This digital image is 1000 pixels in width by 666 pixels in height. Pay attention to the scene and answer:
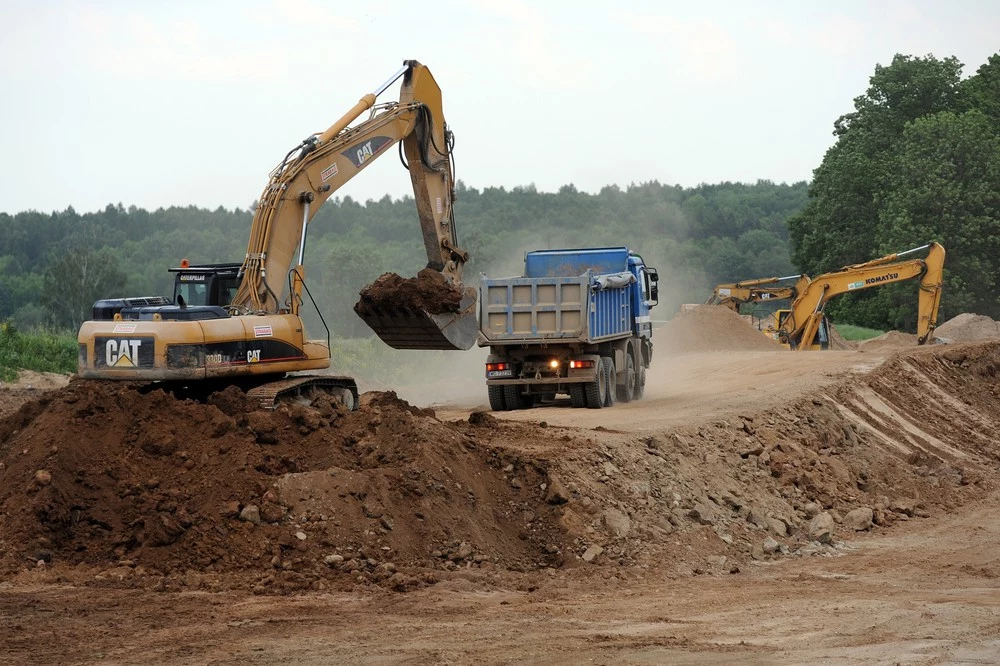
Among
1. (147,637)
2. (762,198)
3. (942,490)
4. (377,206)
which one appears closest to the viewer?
(147,637)

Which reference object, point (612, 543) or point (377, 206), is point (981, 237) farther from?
point (377, 206)

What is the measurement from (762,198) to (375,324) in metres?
86.0

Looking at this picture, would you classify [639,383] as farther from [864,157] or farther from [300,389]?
[864,157]

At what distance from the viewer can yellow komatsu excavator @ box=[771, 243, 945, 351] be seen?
3288 centimetres

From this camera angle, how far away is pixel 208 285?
49.9 feet

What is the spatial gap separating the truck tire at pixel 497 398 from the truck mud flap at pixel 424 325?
4485 mm

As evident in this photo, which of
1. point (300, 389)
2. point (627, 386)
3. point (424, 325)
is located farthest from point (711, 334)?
point (300, 389)

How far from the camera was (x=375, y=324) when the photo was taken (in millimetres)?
15969

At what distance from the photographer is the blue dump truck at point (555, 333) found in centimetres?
1955

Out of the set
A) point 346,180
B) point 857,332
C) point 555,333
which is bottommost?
point 857,332

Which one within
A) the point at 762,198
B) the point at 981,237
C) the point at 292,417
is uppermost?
the point at 762,198

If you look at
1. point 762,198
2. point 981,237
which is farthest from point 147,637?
point 762,198

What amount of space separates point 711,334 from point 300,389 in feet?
80.3

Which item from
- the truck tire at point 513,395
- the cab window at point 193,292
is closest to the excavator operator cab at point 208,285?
the cab window at point 193,292
